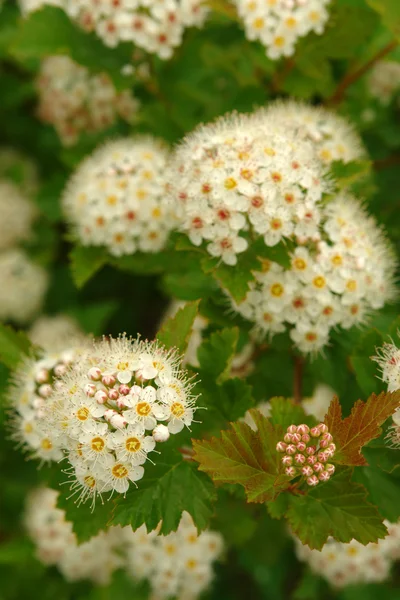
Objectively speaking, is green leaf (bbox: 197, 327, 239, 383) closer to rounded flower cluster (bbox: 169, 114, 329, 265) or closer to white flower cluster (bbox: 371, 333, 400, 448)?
rounded flower cluster (bbox: 169, 114, 329, 265)

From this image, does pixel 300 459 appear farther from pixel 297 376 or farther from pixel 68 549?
pixel 68 549

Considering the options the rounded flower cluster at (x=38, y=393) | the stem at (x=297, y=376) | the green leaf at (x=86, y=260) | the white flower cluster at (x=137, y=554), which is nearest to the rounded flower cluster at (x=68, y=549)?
the white flower cluster at (x=137, y=554)

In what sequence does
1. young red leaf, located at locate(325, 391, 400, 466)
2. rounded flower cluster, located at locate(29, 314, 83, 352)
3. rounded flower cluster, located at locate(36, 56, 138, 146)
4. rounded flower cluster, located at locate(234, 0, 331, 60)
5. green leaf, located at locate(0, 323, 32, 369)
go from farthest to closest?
rounded flower cluster, located at locate(29, 314, 83, 352) < rounded flower cluster, located at locate(36, 56, 138, 146) < rounded flower cluster, located at locate(234, 0, 331, 60) < green leaf, located at locate(0, 323, 32, 369) < young red leaf, located at locate(325, 391, 400, 466)

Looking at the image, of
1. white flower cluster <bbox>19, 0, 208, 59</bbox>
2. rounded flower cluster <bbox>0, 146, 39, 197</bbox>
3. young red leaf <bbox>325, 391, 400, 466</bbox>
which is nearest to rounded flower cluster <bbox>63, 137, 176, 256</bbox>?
white flower cluster <bbox>19, 0, 208, 59</bbox>

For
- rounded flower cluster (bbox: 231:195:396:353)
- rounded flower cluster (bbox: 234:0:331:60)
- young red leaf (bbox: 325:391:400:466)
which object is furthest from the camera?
rounded flower cluster (bbox: 234:0:331:60)

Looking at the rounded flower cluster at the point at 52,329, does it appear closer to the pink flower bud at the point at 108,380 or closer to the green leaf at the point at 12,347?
the green leaf at the point at 12,347

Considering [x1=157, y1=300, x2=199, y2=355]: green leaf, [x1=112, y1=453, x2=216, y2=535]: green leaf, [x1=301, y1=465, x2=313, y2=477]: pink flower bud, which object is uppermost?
[x1=301, y1=465, x2=313, y2=477]: pink flower bud

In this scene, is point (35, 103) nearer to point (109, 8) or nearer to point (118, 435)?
point (109, 8)
